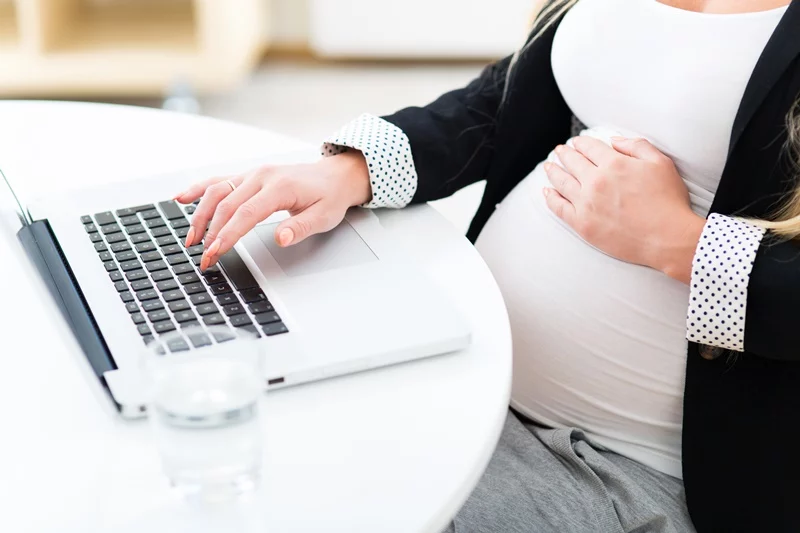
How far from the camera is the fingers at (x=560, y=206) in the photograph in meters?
0.81

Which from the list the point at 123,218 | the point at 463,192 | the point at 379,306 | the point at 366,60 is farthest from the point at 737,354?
the point at 366,60

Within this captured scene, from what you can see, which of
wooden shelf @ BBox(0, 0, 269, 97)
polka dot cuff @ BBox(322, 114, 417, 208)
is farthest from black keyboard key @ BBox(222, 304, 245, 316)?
wooden shelf @ BBox(0, 0, 269, 97)

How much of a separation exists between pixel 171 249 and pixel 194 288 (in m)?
0.07

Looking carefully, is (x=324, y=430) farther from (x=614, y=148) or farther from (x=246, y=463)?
(x=614, y=148)

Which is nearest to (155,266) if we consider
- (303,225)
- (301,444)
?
(303,225)

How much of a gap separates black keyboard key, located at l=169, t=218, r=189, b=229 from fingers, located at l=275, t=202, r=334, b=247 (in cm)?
9

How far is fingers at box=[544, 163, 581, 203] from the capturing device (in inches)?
32.3

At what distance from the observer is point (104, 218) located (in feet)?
2.55

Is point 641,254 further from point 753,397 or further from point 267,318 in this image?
point 267,318

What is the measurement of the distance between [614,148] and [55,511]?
1.80 ft

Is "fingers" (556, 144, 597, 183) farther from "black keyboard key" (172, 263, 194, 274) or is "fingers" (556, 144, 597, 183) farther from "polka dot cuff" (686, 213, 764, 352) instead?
"black keyboard key" (172, 263, 194, 274)

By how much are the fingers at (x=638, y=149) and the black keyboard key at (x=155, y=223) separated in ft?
1.29

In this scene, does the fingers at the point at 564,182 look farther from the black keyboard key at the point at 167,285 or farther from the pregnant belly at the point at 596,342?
the black keyboard key at the point at 167,285

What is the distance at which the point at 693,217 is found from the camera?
29.7 inches
